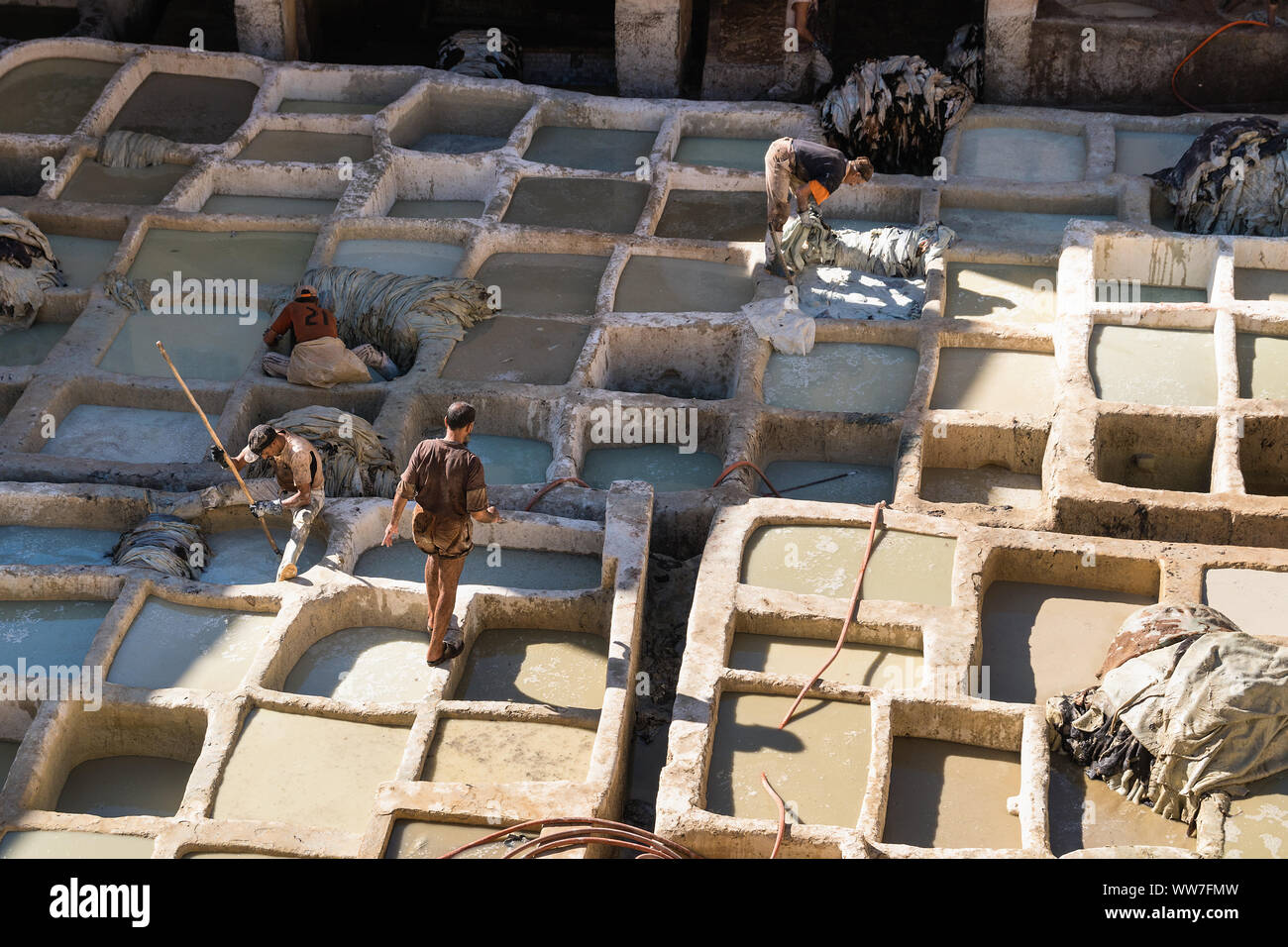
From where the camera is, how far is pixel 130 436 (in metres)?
11.3

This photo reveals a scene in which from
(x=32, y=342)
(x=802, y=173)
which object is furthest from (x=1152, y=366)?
(x=32, y=342)

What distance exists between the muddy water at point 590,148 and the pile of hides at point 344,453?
15.4 feet

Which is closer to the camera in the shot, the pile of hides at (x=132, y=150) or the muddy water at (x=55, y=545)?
the muddy water at (x=55, y=545)

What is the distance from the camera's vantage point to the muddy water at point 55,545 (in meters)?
9.96

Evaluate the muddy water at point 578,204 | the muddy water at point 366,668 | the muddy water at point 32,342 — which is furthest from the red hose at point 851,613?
the muddy water at point 32,342

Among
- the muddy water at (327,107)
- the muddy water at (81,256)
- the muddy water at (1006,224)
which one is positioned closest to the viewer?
the muddy water at (81,256)

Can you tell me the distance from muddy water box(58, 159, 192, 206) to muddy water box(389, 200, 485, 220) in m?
1.96

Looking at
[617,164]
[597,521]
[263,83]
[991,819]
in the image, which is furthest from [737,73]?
[991,819]

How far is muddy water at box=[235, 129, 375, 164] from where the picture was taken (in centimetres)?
1440

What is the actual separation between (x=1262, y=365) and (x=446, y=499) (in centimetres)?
620

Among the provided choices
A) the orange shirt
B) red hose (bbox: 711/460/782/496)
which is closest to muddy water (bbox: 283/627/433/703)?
red hose (bbox: 711/460/782/496)

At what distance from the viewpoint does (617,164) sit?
1448 centimetres

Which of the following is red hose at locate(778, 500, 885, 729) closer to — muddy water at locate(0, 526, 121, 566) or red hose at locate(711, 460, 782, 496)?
red hose at locate(711, 460, 782, 496)

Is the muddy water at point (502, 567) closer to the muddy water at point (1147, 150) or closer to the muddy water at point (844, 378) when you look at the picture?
the muddy water at point (844, 378)
